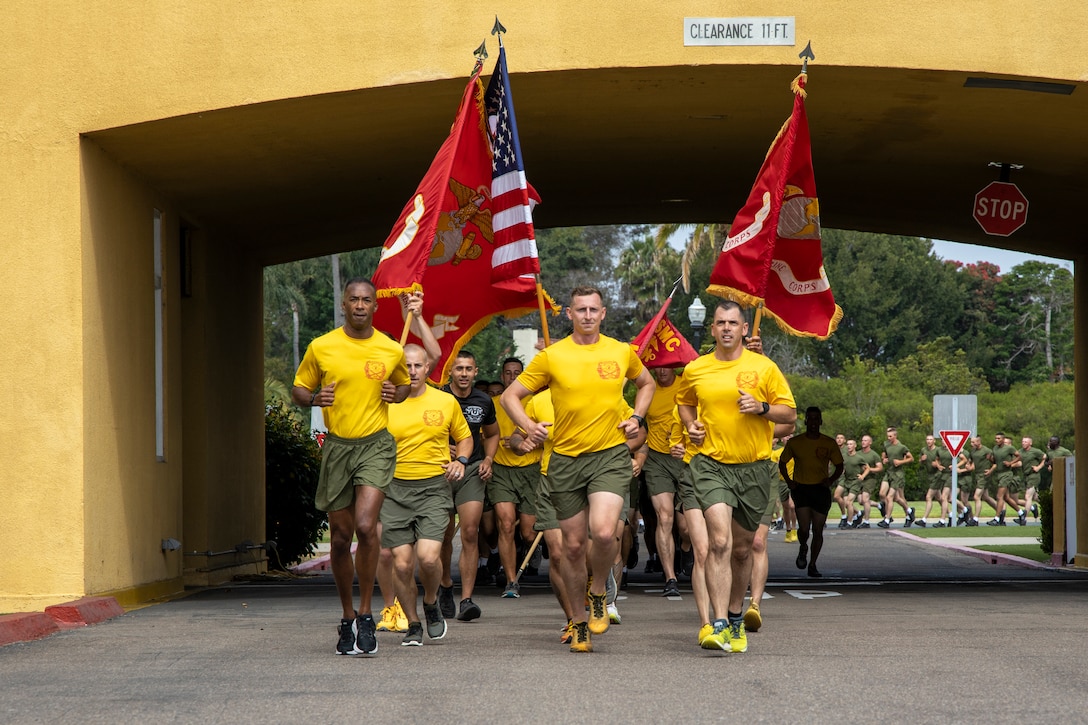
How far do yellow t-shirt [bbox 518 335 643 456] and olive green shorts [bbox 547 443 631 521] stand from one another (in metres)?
0.05

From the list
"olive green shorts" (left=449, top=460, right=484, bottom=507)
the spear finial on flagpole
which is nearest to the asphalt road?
"olive green shorts" (left=449, top=460, right=484, bottom=507)

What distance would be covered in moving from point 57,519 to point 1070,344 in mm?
63518

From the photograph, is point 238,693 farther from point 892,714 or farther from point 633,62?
point 633,62

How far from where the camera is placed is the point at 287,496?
2038cm

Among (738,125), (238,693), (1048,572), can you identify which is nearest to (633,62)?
(738,125)

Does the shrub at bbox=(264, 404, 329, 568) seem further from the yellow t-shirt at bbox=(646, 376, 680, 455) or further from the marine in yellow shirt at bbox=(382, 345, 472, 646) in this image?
the marine in yellow shirt at bbox=(382, 345, 472, 646)

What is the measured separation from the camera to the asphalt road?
7.11 m

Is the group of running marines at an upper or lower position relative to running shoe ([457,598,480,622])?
upper

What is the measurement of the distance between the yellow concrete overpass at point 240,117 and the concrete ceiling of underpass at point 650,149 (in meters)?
0.04

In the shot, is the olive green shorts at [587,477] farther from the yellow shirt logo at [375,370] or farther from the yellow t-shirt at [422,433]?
the yellow t-shirt at [422,433]

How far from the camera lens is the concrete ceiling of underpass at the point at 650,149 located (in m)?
12.8

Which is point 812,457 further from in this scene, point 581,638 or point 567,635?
point 581,638

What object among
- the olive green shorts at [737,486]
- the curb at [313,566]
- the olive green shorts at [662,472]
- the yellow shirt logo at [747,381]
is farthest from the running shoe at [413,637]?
the curb at [313,566]

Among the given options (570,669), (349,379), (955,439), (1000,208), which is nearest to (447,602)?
(349,379)
